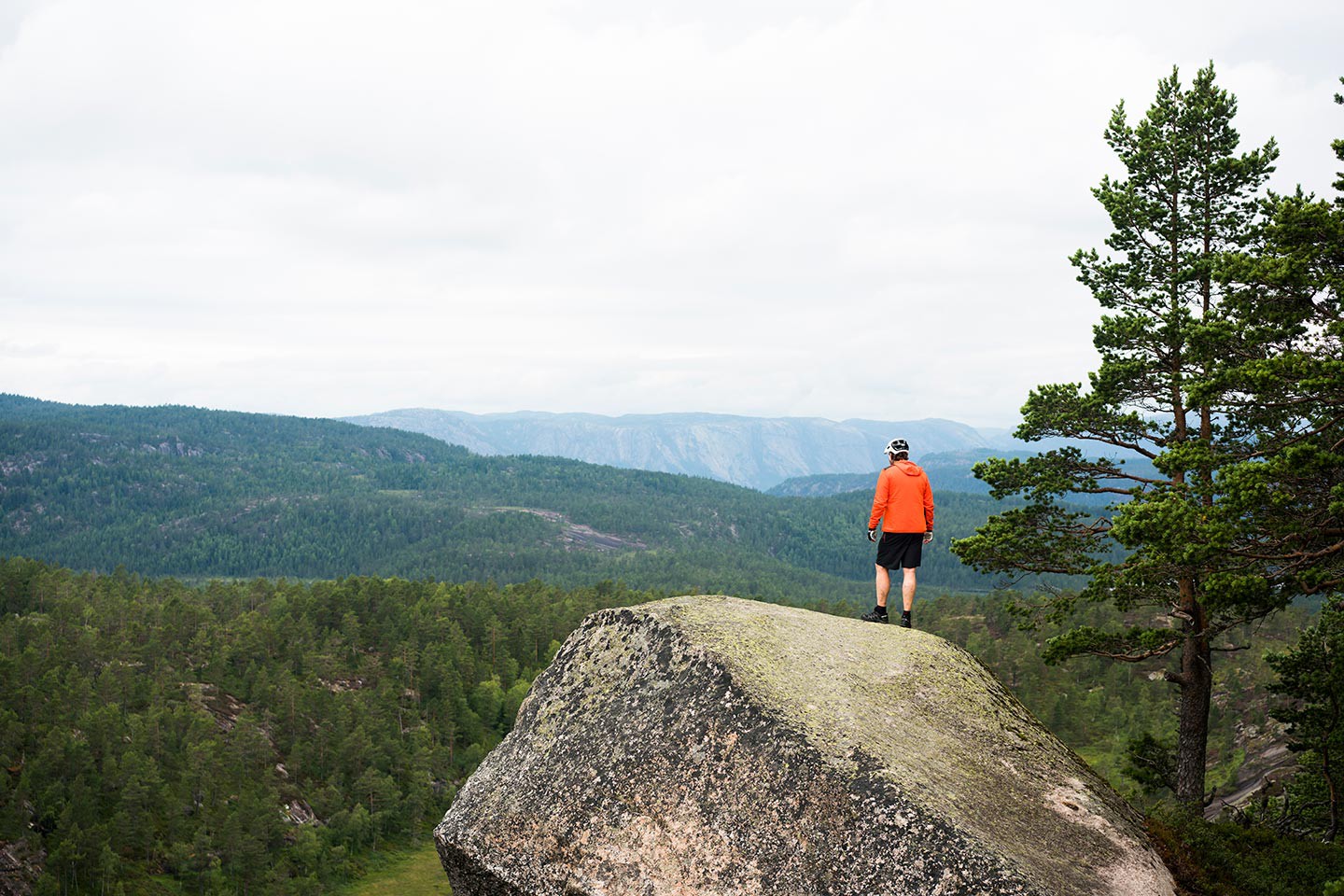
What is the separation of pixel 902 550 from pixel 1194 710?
1235 centimetres

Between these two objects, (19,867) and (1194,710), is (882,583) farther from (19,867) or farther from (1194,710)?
(19,867)

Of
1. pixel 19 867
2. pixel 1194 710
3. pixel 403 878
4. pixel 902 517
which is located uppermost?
pixel 902 517

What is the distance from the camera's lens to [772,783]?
910 centimetres

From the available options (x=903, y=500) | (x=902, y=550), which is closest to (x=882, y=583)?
(x=902, y=550)

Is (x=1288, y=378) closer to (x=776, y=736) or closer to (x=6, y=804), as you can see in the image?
(x=776, y=736)

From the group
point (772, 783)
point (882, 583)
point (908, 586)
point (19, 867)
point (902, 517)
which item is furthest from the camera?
point (19, 867)

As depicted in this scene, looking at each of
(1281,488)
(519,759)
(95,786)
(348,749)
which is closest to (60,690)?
(95,786)

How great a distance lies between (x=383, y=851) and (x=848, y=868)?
95760 millimetres

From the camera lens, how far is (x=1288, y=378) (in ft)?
49.1

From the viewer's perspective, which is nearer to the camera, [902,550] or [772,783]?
[772,783]

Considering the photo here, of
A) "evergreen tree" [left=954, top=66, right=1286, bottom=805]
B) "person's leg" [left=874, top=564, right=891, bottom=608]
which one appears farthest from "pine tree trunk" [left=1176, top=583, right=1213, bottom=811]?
"person's leg" [left=874, top=564, right=891, bottom=608]

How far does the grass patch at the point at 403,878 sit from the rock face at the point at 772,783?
260 ft

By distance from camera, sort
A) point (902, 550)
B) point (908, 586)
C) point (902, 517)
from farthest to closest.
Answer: point (902, 550) < point (902, 517) < point (908, 586)

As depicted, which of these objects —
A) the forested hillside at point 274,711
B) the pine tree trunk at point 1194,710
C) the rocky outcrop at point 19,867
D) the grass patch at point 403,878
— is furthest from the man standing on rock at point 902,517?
the rocky outcrop at point 19,867
